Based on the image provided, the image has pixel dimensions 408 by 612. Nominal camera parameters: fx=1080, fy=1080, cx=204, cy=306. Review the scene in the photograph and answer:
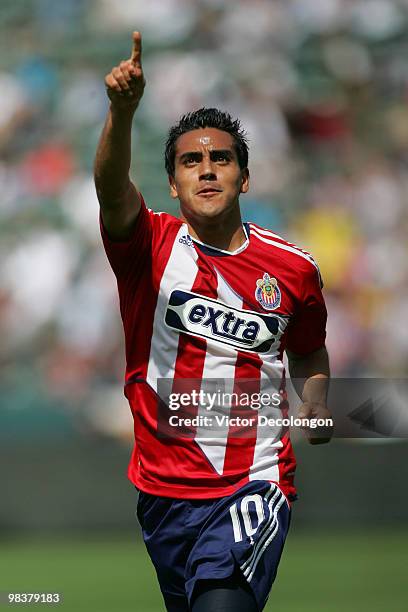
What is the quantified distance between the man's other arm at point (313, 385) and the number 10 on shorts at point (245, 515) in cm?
45

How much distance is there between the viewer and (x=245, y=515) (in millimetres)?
3629

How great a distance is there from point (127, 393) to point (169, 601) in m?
0.75

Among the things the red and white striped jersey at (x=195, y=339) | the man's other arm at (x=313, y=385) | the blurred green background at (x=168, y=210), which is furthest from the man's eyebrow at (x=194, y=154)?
the blurred green background at (x=168, y=210)

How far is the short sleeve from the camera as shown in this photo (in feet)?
12.0

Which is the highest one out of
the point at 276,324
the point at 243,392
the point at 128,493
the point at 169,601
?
the point at 276,324

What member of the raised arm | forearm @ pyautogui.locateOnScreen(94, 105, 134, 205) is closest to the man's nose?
the raised arm

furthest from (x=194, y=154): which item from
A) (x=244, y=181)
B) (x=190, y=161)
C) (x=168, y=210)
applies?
(x=168, y=210)

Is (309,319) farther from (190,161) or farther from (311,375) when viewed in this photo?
(190,161)

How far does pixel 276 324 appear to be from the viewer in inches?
152

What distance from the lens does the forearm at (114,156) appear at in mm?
3334

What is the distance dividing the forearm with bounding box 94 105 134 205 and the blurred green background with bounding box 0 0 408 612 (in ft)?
14.1

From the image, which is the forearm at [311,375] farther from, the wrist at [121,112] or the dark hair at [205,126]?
the wrist at [121,112]

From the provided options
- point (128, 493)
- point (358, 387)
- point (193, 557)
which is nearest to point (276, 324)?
point (193, 557)

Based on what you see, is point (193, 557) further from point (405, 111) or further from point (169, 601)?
point (405, 111)
